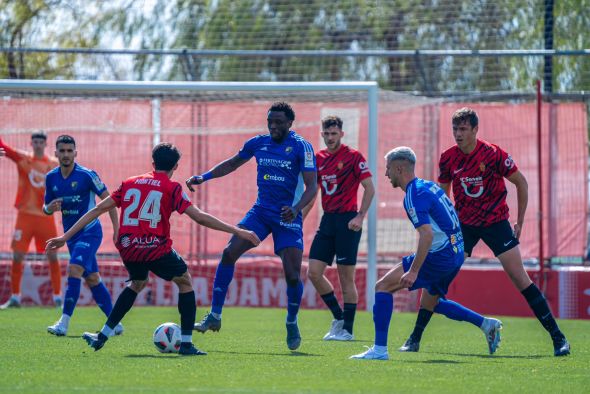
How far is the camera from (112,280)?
18.3 metres

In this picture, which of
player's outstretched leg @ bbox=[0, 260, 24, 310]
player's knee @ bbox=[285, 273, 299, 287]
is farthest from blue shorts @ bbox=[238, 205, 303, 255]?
player's outstretched leg @ bbox=[0, 260, 24, 310]

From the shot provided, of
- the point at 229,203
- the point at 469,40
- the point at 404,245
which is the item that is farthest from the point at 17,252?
the point at 469,40

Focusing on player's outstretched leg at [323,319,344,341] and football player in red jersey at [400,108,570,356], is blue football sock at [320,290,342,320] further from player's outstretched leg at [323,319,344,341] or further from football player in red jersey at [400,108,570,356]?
football player in red jersey at [400,108,570,356]

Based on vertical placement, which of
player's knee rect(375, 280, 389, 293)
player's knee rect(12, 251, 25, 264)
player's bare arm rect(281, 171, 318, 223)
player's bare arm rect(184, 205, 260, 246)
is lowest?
player's knee rect(12, 251, 25, 264)

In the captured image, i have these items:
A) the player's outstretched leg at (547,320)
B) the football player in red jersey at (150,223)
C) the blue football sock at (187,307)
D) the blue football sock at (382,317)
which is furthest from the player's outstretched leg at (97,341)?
the player's outstretched leg at (547,320)

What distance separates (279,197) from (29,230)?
292 inches

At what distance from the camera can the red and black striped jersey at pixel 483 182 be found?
10.8m

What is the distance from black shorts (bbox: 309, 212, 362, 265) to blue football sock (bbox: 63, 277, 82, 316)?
100 inches

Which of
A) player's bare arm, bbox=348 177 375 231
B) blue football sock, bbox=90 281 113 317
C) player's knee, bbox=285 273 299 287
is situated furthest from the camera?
blue football sock, bbox=90 281 113 317

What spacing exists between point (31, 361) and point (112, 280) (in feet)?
30.5

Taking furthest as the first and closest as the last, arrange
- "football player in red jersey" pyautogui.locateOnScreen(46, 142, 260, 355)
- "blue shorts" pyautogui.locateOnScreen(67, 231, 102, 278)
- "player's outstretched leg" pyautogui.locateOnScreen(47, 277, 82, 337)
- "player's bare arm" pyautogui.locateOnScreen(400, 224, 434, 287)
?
"blue shorts" pyautogui.locateOnScreen(67, 231, 102, 278) < "player's outstretched leg" pyautogui.locateOnScreen(47, 277, 82, 337) < "football player in red jersey" pyautogui.locateOnScreen(46, 142, 260, 355) < "player's bare arm" pyautogui.locateOnScreen(400, 224, 434, 287)

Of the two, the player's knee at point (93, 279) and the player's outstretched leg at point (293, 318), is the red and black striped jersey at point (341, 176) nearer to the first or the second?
the player's outstretched leg at point (293, 318)

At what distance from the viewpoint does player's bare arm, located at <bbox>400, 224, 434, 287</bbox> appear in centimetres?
917

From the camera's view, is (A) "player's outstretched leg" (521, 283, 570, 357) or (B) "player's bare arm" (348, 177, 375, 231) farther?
(B) "player's bare arm" (348, 177, 375, 231)
